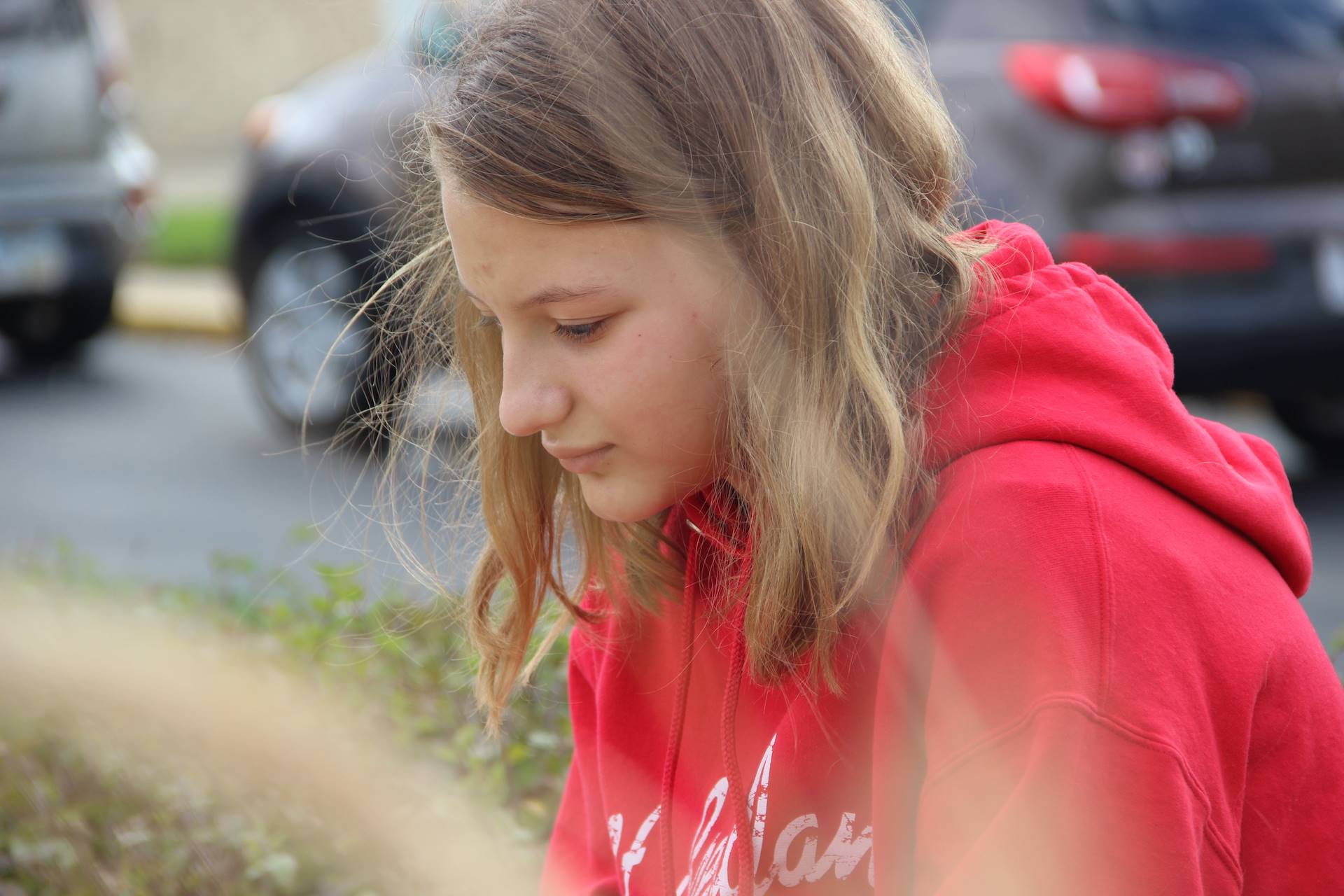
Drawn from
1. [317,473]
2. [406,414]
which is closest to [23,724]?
[406,414]

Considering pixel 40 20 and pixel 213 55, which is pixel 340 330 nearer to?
pixel 40 20

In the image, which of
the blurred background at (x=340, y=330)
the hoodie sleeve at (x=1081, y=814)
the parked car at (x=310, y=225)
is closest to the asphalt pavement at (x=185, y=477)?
the blurred background at (x=340, y=330)

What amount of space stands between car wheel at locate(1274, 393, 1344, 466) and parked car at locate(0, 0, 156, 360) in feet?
16.5

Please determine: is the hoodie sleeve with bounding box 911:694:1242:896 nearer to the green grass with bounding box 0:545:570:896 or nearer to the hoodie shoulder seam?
the hoodie shoulder seam

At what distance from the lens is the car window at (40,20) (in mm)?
6898

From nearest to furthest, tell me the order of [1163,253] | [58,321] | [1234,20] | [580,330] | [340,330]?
[580,330], [1163,253], [1234,20], [340,330], [58,321]

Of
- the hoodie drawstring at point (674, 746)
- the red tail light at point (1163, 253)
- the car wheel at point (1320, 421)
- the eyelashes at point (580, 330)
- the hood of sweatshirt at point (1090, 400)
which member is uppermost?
the eyelashes at point (580, 330)

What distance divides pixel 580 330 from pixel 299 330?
438 centimetres

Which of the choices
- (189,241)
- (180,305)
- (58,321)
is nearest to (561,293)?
(58,321)

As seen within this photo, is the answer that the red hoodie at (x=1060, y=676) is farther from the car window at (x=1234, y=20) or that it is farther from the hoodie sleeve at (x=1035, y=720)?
the car window at (x=1234, y=20)

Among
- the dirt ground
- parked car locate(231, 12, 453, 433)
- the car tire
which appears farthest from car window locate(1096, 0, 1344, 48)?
the dirt ground

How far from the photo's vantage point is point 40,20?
6.96m

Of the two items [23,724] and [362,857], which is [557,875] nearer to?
[362,857]

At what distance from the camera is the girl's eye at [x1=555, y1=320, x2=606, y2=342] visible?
4.95 ft
